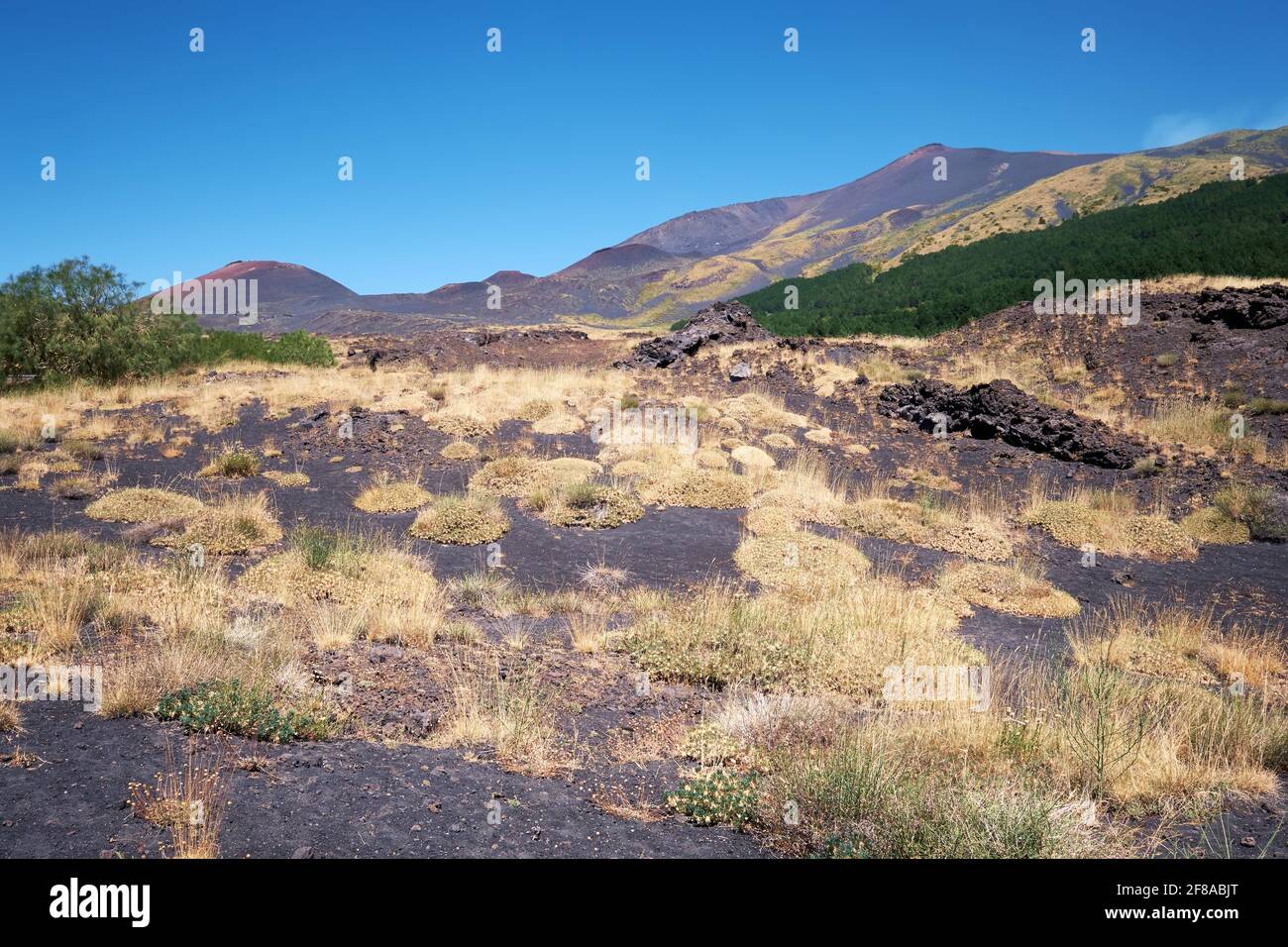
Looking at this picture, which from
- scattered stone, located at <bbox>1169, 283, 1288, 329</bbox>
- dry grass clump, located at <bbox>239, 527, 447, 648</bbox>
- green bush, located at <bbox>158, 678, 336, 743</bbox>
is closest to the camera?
green bush, located at <bbox>158, 678, 336, 743</bbox>

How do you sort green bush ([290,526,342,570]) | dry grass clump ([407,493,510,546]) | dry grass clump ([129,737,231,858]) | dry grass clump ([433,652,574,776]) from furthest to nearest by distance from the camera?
dry grass clump ([407,493,510,546]) → green bush ([290,526,342,570]) → dry grass clump ([433,652,574,776]) → dry grass clump ([129,737,231,858])

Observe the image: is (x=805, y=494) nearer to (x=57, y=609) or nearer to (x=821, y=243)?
(x=57, y=609)

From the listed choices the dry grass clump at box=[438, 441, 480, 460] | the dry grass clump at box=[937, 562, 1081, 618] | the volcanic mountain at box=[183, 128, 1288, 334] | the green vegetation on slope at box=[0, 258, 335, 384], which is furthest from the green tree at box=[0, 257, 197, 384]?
the volcanic mountain at box=[183, 128, 1288, 334]

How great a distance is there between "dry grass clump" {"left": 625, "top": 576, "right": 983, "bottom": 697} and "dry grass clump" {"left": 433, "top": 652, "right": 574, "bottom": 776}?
Answer: 1373 mm

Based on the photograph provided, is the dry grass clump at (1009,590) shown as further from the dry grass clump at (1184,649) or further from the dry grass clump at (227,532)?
the dry grass clump at (227,532)

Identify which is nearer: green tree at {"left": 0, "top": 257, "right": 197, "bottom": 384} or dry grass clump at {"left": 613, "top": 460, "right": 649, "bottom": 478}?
dry grass clump at {"left": 613, "top": 460, "right": 649, "bottom": 478}

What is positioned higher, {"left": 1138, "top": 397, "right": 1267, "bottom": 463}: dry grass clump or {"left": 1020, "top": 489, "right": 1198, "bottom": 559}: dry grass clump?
{"left": 1138, "top": 397, "right": 1267, "bottom": 463}: dry grass clump

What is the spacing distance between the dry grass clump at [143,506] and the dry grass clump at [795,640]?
7.51 m

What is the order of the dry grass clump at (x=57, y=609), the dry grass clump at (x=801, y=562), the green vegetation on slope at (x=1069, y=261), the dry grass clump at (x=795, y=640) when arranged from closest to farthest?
the dry grass clump at (x=57, y=609) < the dry grass clump at (x=795, y=640) < the dry grass clump at (x=801, y=562) < the green vegetation on slope at (x=1069, y=261)

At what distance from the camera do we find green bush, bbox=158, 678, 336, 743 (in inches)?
171

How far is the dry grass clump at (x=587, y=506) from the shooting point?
12.0 metres

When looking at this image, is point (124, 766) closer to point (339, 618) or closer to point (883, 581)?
point (339, 618)

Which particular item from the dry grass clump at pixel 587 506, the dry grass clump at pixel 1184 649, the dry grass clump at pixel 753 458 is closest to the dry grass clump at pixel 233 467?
the dry grass clump at pixel 587 506

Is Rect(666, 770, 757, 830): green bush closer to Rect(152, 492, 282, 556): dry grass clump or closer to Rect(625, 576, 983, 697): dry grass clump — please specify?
Rect(625, 576, 983, 697): dry grass clump
